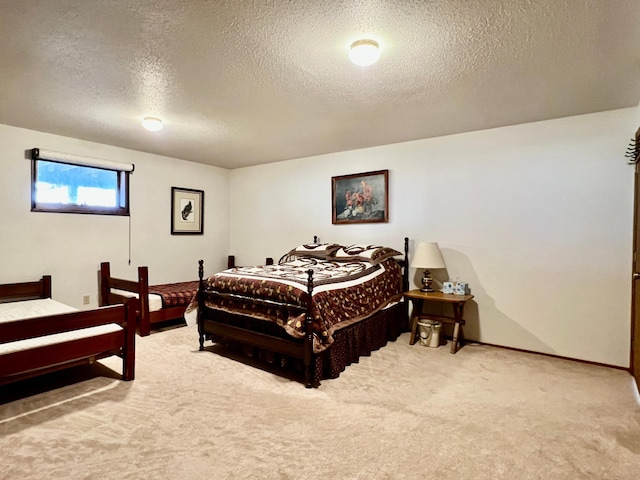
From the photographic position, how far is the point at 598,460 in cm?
181

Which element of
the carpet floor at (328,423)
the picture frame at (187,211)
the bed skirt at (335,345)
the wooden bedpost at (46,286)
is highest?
the picture frame at (187,211)

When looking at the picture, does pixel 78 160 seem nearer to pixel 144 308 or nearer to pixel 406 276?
pixel 144 308

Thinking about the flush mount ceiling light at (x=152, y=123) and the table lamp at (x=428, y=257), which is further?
the table lamp at (x=428, y=257)

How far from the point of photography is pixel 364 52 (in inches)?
81.4

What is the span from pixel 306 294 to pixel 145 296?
2.30m

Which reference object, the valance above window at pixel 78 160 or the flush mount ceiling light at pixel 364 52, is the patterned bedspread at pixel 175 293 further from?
the flush mount ceiling light at pixel 364 52

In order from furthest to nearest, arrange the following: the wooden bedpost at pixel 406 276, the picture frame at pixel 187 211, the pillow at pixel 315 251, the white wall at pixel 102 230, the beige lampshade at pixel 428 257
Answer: the picture frame at pixel 187 211 < the pillow at pixel 315 251 < the wooden bedpost at pixel 406 276 < the white wall at pixel 102 230 < the beige lampshade at pixel 428 257

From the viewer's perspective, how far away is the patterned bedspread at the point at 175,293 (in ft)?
14.0

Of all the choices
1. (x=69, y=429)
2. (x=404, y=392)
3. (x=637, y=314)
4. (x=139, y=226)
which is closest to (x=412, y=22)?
(x=404, y=392)

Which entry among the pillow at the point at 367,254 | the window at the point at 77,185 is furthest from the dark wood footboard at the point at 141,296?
the pillow at the point at 367,254

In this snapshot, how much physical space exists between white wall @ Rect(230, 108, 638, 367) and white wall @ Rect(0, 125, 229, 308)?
103 inches

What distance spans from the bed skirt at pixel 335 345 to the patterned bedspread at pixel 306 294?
3.7 inches

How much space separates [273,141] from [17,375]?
10.7 ft

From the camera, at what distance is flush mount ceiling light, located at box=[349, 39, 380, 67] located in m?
2.04
